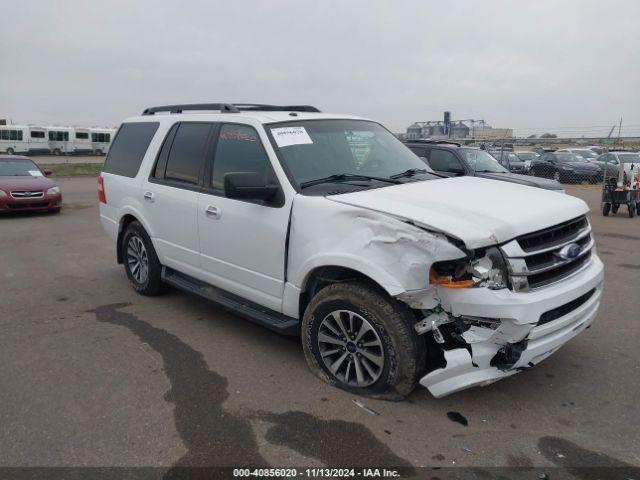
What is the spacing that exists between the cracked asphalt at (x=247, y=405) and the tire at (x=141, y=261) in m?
0.37

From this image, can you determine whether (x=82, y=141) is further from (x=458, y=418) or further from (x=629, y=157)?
(x=458, y=418)

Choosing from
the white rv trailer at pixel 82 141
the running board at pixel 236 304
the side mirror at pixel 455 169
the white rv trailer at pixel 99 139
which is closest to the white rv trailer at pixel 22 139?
the white rv trailer at pixel 82 141

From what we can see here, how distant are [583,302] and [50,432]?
11.6 feet

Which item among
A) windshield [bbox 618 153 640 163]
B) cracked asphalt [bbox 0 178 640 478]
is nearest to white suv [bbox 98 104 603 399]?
cracked asphalt [bbox 0 178 640 478]

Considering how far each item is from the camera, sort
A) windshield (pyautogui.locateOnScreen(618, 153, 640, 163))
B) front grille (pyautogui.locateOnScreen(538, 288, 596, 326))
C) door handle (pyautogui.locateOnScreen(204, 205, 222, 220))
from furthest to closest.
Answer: windshield (pyautogui.locateOnScreen(618, 153, 640, 163)) → door handle (pyautogui.locateOnScreen(204, 205, 222, 220)) → front grille (pyautogui.locateOnScreen(538, 288, 596, 326))

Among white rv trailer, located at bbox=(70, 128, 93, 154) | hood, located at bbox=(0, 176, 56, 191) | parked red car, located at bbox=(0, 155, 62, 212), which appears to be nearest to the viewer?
parked red car, located at bbox=(0, 155, 62, 212)

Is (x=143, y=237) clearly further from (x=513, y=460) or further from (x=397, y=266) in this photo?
(x=513, y=460)

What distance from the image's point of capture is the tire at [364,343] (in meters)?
3.26

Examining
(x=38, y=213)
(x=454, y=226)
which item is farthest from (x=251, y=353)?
(x=38, y=213)

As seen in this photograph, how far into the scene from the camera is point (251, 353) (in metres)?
4.36

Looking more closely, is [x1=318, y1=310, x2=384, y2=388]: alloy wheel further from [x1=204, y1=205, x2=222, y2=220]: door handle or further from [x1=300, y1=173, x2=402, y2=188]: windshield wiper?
[x1=204, y1=205, x2=222, y2=220]: door handle

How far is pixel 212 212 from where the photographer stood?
173 inches

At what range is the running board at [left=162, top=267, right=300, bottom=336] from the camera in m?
3.97

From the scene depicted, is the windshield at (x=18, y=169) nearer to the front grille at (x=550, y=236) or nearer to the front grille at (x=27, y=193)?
the front grille at (x=27, y=193)
